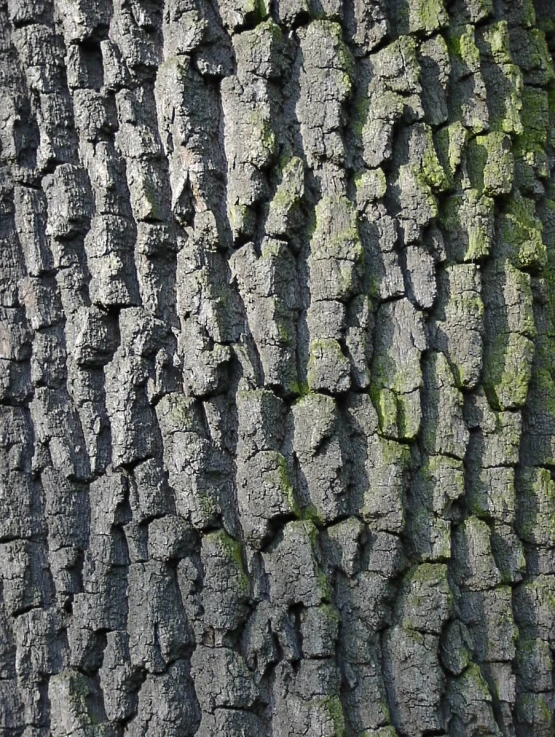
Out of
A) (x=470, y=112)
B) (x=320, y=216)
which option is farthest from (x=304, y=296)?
(x=470, y=112)

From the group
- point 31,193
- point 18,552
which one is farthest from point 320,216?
point 18,552

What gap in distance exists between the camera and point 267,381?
1.77m

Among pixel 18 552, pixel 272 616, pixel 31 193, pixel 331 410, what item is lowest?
pixel 272 616

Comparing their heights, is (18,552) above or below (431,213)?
below

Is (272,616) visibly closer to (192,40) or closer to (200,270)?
(200,270)

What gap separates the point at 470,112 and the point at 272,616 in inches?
45.2

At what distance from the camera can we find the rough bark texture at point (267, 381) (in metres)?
1.71

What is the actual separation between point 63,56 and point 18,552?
1.05m

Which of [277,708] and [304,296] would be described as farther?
[304,296]

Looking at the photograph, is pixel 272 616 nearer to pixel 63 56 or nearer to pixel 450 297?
pixel 450 297

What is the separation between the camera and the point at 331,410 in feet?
5.74

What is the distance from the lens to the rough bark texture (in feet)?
5.62

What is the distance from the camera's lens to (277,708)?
5.56ft

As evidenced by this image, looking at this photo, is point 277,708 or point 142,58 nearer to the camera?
point 277,708
